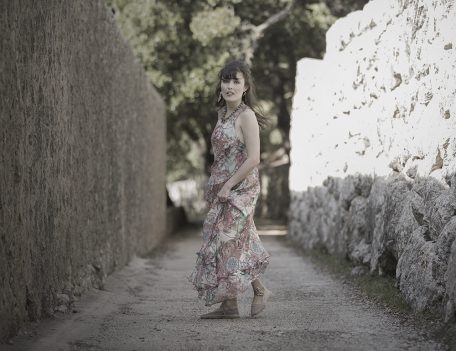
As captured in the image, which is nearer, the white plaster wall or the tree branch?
the white plaster wall

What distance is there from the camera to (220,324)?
5324mm

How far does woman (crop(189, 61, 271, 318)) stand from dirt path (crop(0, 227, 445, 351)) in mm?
223

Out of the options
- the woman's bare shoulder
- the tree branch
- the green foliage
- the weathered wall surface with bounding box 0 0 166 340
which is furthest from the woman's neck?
the tree branch

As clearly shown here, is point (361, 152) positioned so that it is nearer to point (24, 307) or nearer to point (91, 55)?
point (91, 55)

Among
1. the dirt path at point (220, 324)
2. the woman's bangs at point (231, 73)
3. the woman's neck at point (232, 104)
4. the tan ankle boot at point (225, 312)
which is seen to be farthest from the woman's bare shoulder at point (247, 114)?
the dirt path at point (220, 324)

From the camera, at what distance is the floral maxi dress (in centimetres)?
550

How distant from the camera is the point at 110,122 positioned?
8.46 m

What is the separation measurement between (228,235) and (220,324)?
62 centimetres

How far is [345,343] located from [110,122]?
Result: 4601mm

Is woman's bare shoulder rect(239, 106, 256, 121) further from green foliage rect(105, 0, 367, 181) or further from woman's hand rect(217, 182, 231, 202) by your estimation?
green foliage rect(105, 0, 367, 181)

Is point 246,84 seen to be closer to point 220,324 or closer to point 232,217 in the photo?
point 232,217

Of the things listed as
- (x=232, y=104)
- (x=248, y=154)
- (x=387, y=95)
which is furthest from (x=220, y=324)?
(x=387, y=95)

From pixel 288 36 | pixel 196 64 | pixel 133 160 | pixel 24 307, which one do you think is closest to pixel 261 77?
pixel 288 36

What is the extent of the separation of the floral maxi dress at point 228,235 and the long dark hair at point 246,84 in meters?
0.24
